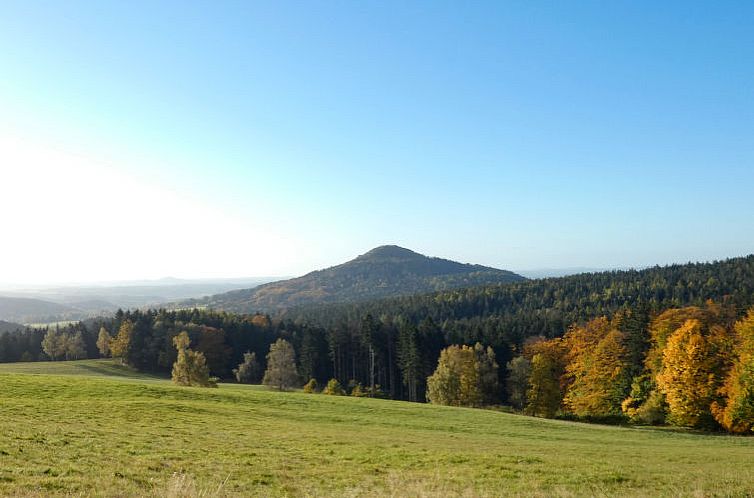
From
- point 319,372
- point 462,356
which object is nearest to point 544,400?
point 462,356

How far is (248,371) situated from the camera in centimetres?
10750

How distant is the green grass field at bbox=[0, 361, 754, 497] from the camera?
1449 centimetres

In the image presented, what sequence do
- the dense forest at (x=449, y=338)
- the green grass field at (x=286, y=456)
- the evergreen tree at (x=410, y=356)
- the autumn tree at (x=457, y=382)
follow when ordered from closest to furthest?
the green grass field at (x=286, y=456) → the dense forest at (x=449, y=338) → the autumn tree at (x=457, y=382) → the evergreen tree at (x=410, y=356)

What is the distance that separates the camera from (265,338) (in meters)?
127

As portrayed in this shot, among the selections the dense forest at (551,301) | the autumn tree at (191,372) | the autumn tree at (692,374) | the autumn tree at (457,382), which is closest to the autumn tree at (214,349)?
the dense forest at (551,301)

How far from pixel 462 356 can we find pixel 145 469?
69960 millimetres

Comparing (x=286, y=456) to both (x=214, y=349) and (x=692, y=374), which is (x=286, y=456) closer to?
(x=692, y=374)

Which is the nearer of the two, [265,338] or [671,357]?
[671,357]

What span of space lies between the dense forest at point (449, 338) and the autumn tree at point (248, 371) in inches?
57.0

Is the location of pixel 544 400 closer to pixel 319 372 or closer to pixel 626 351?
pixel 626 351

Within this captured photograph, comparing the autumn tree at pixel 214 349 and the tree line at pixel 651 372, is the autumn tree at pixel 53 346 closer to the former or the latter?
the autumn tree at pixel 214 349

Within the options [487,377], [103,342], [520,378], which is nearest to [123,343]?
[103,342]

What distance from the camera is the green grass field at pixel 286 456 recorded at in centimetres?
1449

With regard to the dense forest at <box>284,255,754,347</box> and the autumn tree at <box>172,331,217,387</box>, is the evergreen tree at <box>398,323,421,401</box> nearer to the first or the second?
the dense forest at <box>284,255,754,347</box>
